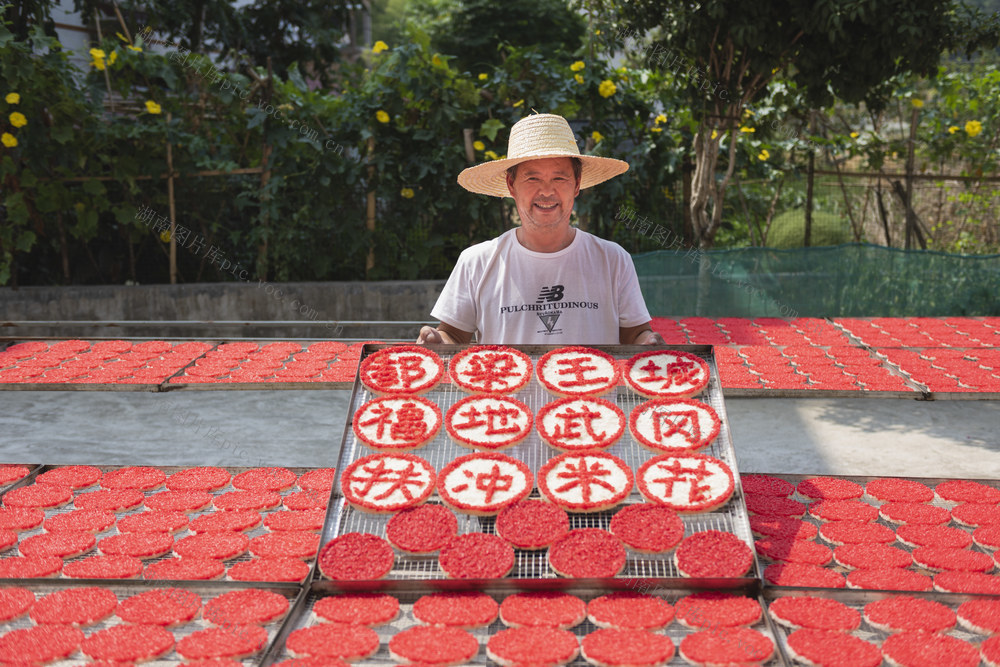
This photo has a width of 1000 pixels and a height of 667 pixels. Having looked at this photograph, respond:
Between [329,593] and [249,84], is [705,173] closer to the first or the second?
[249,84]

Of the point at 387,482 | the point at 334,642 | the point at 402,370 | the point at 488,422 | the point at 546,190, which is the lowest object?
the point at 334,642

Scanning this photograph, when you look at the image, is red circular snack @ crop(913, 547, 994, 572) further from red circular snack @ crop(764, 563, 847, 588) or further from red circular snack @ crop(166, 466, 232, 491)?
red circular snack @ crop(166, 466, 232, 491)

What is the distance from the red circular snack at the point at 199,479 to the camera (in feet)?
9.75

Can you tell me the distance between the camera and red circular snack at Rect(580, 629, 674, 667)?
5.74 feet

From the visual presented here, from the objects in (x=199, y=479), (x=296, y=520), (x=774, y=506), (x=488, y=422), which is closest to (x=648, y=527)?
(x=488, y=422)

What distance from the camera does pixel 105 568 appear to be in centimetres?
230

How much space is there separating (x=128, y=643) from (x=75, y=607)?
10.7 inches

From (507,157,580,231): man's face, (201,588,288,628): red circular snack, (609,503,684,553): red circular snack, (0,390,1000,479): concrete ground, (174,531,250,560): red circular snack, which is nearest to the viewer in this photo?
(201,588,288,628): red circular snack

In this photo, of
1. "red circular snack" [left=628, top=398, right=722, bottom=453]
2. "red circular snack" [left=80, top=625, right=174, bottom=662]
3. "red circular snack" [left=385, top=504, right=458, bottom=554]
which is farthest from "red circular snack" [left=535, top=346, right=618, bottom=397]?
"red circular snack" [left=80, top=625, right=174, bottom=662]

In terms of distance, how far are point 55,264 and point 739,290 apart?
717cm

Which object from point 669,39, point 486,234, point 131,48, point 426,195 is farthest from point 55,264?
point 669,39

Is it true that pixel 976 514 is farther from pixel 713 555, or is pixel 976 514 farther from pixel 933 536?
pixel 713 555

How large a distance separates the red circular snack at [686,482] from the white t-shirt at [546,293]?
2.46 feet

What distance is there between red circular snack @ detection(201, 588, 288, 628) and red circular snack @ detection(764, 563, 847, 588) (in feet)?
4.48
